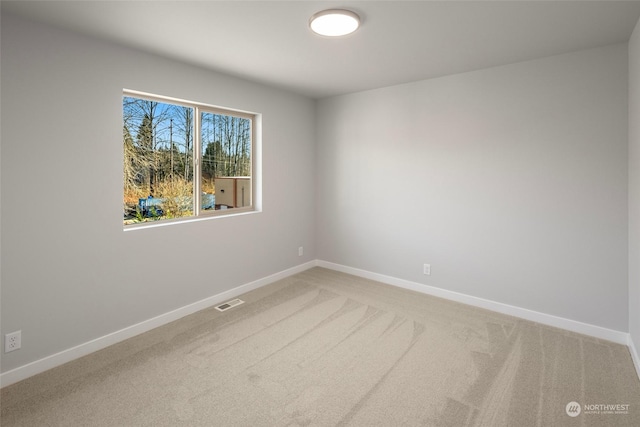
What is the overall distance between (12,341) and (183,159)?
1.91 m

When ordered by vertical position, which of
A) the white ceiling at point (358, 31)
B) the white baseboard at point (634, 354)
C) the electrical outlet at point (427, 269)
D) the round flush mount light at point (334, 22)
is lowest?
the white baseboard at point (634, 354)

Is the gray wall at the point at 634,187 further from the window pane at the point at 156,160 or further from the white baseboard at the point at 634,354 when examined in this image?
the window pane at the point at 156,160

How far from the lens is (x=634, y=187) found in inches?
95.3

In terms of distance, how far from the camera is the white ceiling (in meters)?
2.06

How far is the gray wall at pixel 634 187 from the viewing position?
2291mm

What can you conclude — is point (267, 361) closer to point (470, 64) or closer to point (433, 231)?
point (433, 231)

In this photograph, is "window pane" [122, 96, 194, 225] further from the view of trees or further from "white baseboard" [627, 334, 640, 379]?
"white baseboard" [627, 334, 640, 379]

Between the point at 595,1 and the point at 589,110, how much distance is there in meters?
1.06

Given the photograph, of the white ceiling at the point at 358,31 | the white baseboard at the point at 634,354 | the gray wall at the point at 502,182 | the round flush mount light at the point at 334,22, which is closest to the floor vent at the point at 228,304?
the gray wall at the point at 502,182

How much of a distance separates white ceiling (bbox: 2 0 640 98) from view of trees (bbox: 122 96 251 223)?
537 mm

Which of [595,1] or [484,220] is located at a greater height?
[595,1]

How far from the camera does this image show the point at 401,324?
3041 millimetres

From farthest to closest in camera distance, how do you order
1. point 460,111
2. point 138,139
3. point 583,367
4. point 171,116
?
point 460,111, point 171,116, point 138,139, point 583,367

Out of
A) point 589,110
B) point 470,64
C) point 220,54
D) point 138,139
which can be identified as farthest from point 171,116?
point 589,110
